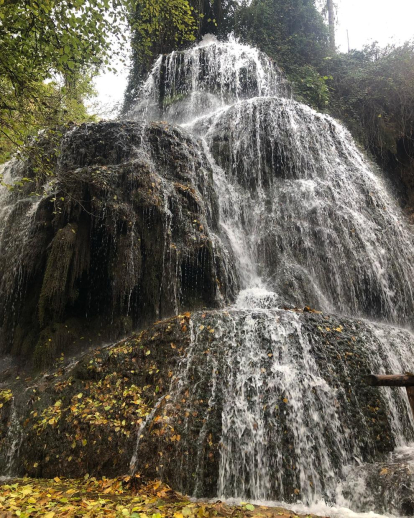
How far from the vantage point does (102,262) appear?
7.59 meters

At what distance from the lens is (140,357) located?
5.66 meters

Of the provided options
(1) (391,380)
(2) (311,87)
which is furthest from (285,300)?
(2) (311,87)

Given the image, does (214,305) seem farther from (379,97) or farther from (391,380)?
(379,97)

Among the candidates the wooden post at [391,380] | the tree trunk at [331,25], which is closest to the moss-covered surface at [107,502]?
the wooden post at [391,380]

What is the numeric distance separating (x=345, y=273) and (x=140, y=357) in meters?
6.22

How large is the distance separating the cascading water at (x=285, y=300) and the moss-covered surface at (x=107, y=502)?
1.52 ft

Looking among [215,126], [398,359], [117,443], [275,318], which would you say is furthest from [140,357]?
[215,126]

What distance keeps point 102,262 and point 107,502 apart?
4890mm

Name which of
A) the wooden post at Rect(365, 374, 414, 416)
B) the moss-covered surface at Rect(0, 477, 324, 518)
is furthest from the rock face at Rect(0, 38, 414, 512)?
the wooden post at Rect(365, 374, 414, 416)

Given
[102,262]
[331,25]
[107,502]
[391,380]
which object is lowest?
[107,502]

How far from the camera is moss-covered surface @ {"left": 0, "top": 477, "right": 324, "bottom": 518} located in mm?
3359

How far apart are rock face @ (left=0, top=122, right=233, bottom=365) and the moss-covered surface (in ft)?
9.93

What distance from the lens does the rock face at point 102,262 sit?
7.16 m

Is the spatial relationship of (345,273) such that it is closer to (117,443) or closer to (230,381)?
(230,381)
